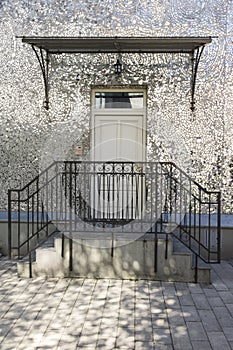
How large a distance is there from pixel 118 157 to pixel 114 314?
3.24m

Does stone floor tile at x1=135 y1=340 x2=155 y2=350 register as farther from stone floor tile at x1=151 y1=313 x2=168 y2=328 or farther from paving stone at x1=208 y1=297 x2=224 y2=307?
paving stone at x1=208 y1=297 x2=224 y2=307

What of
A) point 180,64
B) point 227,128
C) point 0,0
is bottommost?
point 227,128

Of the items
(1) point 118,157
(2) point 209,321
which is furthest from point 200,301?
(1) point 118,157

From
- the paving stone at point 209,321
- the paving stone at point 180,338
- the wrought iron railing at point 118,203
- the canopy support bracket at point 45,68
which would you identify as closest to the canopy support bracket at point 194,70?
the wrought iron railing at point 118,203

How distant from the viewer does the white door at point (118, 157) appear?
22.8ft

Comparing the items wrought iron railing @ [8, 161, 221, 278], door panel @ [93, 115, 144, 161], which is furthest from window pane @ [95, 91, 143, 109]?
wrought iron railing @ [8, 161, 221, 278]

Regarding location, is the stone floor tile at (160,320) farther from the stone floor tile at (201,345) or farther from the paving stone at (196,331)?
the stone floor tile at (201,345)

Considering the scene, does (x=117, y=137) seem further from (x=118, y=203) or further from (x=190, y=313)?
(x=190, y=313)

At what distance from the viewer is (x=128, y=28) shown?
6973mm

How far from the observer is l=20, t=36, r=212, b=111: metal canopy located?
6.01 meters

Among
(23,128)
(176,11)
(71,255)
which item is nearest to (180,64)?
(176,11)

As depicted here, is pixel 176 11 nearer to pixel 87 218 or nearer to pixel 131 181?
pixel 131 181

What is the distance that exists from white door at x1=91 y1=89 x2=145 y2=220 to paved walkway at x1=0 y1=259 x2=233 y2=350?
1702mm

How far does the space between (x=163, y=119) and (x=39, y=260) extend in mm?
3033
